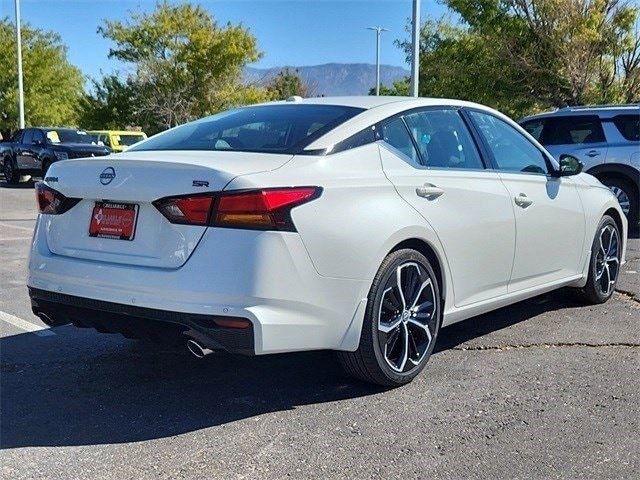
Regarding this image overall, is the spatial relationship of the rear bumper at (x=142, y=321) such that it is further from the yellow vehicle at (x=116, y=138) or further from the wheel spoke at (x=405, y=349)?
the yellow vehicle at (x=116, y=138)

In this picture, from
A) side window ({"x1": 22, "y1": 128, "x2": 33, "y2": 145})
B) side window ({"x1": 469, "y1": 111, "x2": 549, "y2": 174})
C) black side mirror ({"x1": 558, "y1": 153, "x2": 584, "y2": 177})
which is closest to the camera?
side window ({"x1": 469, "y1": 111, "x2": 549, "y2": 174})

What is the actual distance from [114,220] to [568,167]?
10.8 ft

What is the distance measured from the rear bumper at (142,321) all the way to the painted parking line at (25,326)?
1.30 meters

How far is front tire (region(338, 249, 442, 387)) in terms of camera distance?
12.3 feet

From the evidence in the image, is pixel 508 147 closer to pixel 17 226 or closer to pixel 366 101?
pixel 366 101

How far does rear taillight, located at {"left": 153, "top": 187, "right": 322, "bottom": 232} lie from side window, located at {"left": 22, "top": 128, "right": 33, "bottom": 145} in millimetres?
18455

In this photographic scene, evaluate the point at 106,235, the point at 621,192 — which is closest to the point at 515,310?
the point at 106,235

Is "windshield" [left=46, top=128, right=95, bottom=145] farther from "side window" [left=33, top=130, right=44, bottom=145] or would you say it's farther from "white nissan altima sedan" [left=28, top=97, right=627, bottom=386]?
"white nissan altima sedan" [left=28, top=97, right=627, bottom=386]

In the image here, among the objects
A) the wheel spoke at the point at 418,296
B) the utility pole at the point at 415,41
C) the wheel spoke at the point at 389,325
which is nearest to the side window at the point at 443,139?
the wheel spoke at the point at 418,296

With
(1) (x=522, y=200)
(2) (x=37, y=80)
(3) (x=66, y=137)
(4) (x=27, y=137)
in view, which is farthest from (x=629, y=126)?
(2) (x=37, y=80)

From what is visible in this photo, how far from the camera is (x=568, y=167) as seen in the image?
538cm

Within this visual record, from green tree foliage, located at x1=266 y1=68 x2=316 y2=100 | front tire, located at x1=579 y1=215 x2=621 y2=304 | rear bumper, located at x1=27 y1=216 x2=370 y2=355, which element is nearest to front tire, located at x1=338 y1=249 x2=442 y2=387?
rear bumper, located at x1=27 y1=216 x2=370 y2=355

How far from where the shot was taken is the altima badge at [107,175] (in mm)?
3578

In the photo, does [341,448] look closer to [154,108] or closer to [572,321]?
[572,321]
